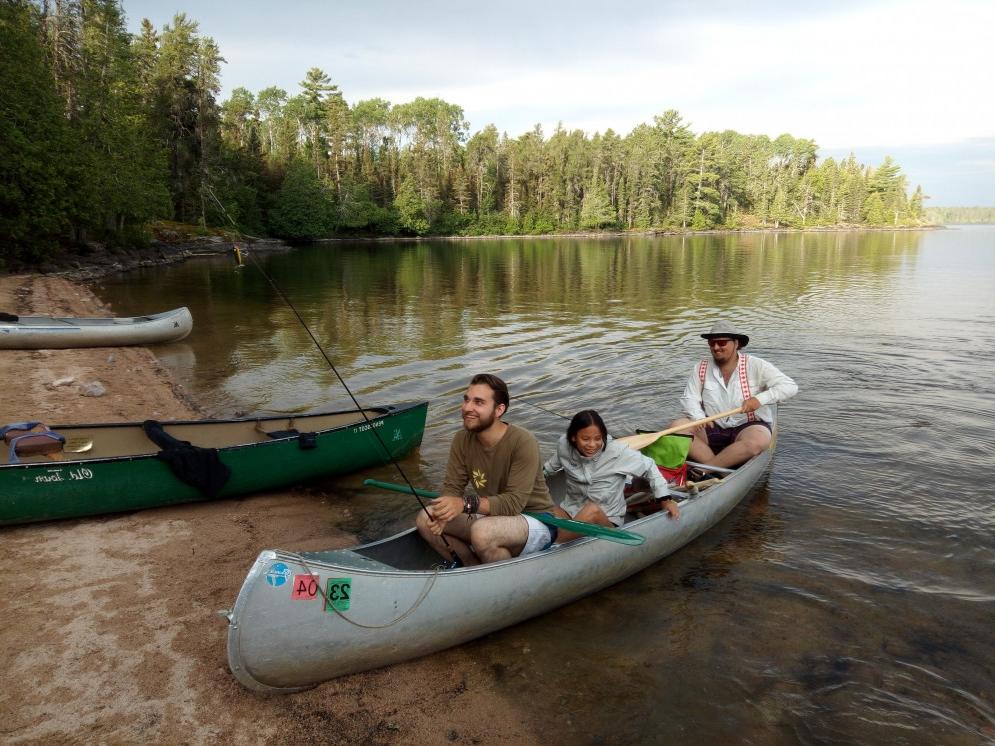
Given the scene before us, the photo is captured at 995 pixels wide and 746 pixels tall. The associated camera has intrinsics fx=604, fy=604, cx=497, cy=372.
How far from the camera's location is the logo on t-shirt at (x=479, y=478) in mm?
4543

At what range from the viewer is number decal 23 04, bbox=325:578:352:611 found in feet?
11.5

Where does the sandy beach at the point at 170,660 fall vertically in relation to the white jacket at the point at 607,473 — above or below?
below

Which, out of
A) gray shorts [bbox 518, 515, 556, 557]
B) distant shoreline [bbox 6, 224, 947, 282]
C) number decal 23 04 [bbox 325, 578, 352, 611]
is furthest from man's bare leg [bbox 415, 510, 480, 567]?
distant shoreline [bbox 6, 224, 947, 282]

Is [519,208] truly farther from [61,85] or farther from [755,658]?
[755,658]

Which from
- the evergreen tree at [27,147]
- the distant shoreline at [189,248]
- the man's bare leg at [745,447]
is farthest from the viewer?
the distant shoreline at [189,248]

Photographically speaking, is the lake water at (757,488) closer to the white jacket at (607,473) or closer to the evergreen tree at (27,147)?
the white jacket at (607,473)

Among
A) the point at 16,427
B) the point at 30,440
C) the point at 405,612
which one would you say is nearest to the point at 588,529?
the point at 405,612

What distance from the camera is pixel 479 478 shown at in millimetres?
4559

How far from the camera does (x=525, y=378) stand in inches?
484

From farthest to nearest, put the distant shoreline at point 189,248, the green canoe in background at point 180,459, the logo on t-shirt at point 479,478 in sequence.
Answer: the distant shoreline at point 189,248, the green canoe in background at point 180,459, the logo on t-shirt at point 479,478

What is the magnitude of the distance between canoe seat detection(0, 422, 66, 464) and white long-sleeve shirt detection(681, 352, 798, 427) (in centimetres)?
678

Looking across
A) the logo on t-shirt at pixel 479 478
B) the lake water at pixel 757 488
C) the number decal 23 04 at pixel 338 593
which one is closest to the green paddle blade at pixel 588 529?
the logo on t-shirt at pixel 479 478

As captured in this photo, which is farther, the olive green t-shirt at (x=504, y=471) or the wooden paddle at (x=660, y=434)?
the wooden paddle at (x=660, y=434)

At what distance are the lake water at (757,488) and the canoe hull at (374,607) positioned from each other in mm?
421
